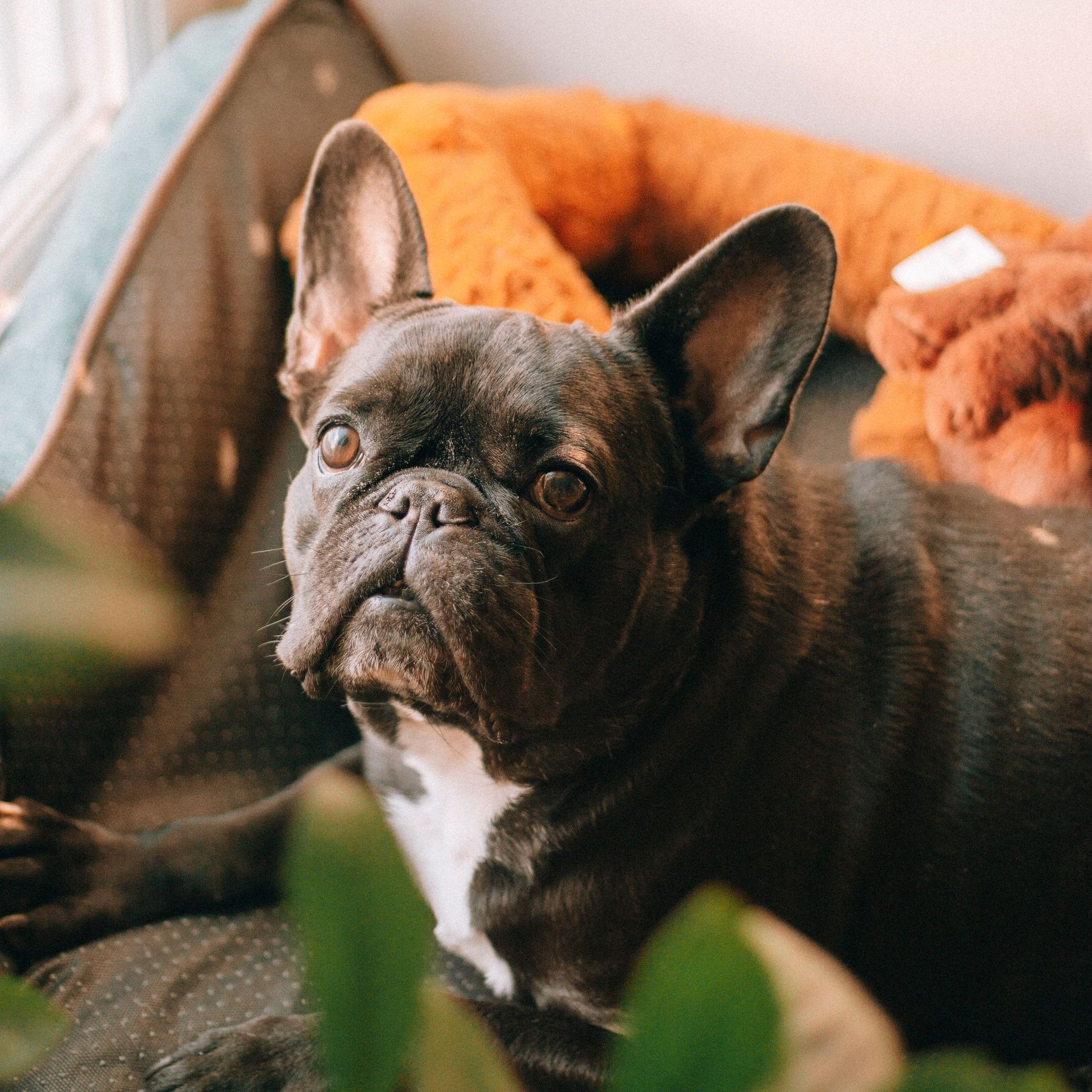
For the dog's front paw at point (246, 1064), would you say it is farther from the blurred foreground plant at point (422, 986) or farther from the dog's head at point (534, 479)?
the blurred foreground plant at point (422, 986)

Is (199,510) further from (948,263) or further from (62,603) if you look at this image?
(948,263)

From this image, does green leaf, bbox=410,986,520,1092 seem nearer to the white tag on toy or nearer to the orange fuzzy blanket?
the orange fuzzy blanket

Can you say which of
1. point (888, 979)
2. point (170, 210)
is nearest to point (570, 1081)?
point (888, 979)

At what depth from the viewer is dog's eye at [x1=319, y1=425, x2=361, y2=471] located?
105 cm

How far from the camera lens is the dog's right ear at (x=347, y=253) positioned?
117 centimetres

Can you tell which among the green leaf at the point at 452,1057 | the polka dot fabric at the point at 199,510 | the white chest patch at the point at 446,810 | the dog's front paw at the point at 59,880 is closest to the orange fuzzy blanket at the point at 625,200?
the polka dot fabric at the point at 199,510

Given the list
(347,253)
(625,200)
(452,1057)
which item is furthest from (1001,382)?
(452,1057)

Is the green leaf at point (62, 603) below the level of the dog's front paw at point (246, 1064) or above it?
above

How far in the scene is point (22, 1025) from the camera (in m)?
0.36

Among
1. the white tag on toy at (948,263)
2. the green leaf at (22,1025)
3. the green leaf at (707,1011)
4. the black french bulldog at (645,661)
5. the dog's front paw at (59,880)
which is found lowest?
the dog's front paw at (59,880)

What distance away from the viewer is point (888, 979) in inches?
47.1

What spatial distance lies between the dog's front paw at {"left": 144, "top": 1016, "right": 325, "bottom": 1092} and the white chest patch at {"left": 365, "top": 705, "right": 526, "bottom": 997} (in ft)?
0.67

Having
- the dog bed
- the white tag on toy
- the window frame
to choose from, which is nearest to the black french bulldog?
the dog bed

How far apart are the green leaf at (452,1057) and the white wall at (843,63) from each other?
7.06 ft
